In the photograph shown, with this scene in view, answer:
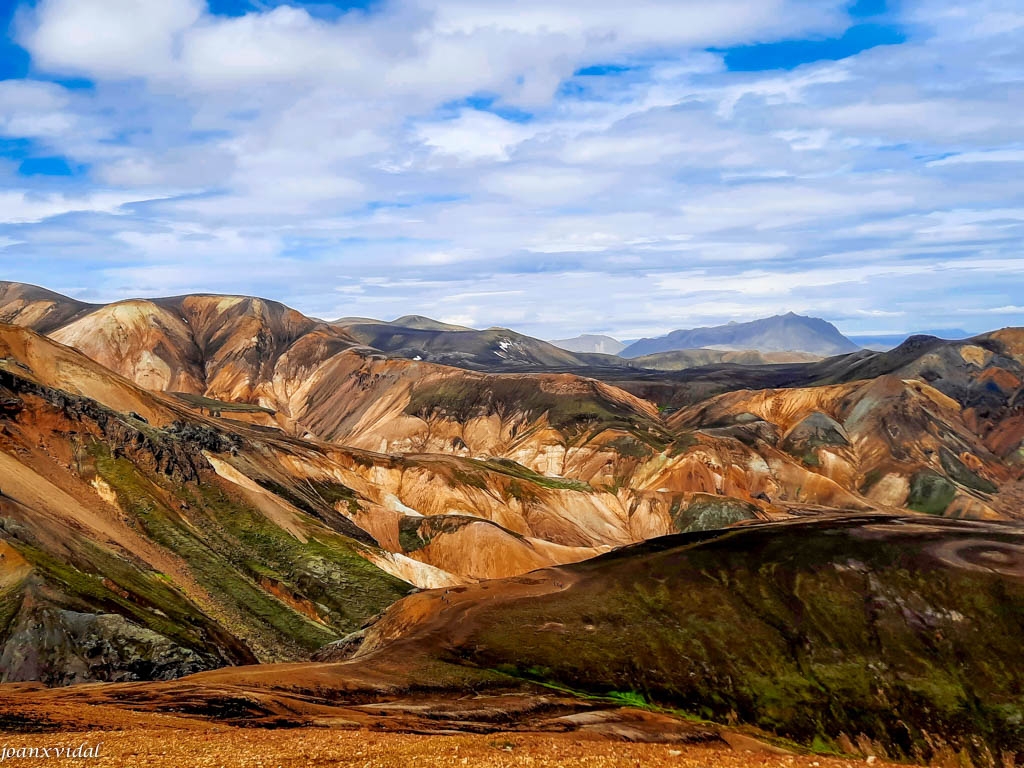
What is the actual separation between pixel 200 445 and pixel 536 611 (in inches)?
2530

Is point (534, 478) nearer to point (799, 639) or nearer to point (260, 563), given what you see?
point (260, 563)

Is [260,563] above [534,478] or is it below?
above

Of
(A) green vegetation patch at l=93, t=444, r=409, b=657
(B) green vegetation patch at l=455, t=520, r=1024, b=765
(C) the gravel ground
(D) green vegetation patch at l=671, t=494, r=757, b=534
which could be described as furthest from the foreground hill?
(D) green vegetation patch at l=671, t=494, r=757, b=534

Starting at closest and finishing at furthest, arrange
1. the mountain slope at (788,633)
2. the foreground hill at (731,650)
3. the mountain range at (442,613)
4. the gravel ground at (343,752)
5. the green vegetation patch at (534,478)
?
the gravel ground at (343,752) < the foreground hill at (731,650) < the mountain range at (442,613) < the mountain slope at (788,633) < the green vegetation patch at (534,478)

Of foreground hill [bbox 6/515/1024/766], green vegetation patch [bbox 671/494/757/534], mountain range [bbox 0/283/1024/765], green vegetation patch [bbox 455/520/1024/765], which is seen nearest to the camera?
foreground hill [bbox 6/515/1024/766]

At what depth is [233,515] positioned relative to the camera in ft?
325

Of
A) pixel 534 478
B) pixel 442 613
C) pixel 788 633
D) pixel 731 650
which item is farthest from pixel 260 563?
pixel 534 478

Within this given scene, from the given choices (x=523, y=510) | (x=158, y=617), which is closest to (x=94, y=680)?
(x=158, y=617)

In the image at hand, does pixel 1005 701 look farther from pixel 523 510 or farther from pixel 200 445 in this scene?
pixel 523 510

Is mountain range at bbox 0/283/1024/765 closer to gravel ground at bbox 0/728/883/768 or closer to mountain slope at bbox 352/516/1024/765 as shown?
mountain slope at bbox 352/516/1024/765

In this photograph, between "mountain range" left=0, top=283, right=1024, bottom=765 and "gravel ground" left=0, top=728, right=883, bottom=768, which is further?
"mountain range" left=0, top=283, right=1024, bottom=765

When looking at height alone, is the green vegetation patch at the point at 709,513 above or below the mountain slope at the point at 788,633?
below

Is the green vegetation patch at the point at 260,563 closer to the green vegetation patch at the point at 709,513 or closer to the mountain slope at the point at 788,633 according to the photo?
the mountain slope at the point at 788,633

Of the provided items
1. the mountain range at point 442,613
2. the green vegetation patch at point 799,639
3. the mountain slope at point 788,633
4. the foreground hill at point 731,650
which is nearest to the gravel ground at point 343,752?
the mountain range at point 442,613
